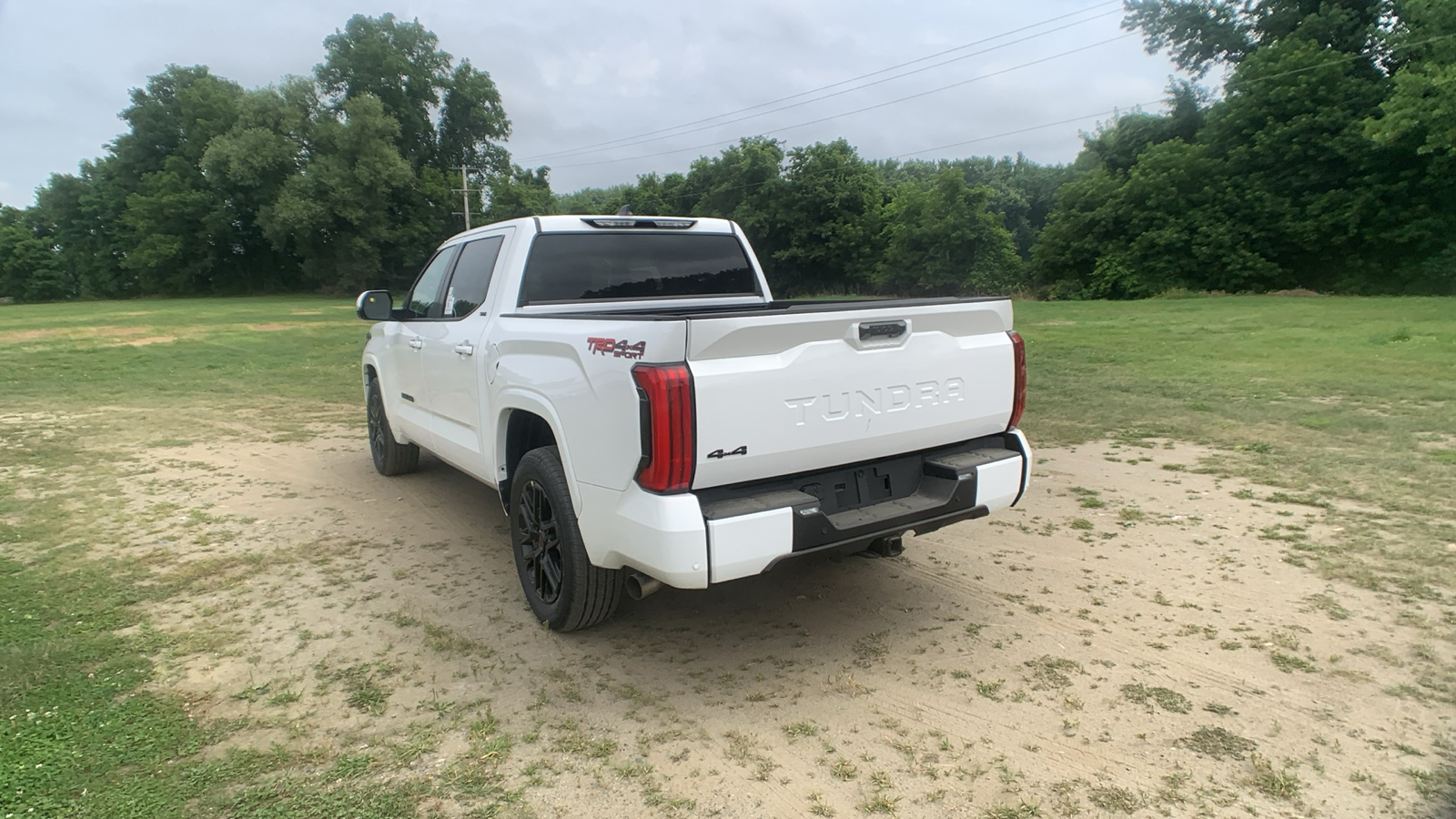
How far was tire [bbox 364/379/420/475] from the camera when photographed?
6867mm

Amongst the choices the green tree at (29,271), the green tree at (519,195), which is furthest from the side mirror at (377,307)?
the green tree at (29,271)

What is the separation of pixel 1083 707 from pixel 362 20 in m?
71.3

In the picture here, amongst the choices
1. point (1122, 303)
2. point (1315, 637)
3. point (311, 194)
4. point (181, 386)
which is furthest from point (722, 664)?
point (311, 194)

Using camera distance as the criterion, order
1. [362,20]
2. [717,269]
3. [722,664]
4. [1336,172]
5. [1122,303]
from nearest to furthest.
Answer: [722,664] → [717,269] → [1122,303] → [1336,172] → [362,20]

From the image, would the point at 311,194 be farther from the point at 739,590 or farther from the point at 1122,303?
the point at 739,590

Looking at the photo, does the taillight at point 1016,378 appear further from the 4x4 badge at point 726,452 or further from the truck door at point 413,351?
the truck door at point 413,351

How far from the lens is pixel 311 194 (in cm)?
5259

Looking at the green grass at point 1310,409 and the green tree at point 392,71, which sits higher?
the green tree at point 392,71

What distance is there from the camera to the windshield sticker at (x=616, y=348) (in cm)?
305

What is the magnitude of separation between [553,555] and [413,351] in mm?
2421

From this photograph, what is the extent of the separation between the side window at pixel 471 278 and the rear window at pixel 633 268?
1.09 ft

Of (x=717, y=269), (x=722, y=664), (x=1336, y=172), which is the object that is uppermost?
(x=1336, y=172)

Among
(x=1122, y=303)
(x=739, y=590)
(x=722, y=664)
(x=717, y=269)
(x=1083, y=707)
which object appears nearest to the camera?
(x=1083, y=707)

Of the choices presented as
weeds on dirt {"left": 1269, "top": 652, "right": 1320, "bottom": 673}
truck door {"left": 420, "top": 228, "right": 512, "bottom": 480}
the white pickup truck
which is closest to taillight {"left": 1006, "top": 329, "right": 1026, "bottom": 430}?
the white pickup truck
